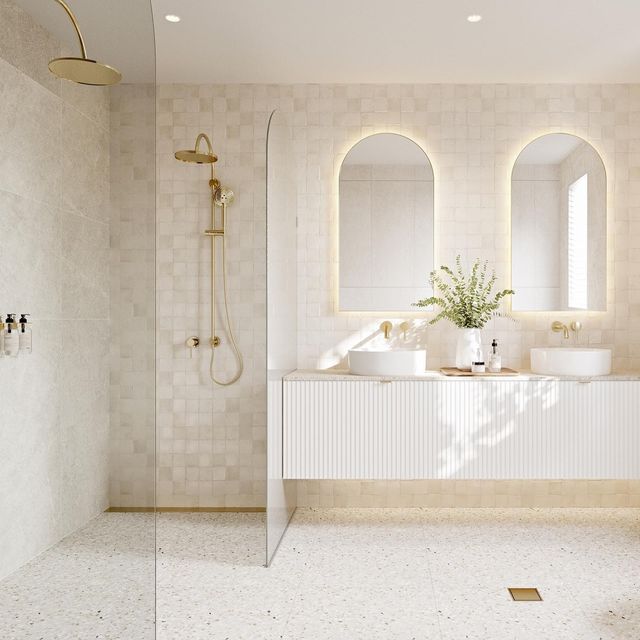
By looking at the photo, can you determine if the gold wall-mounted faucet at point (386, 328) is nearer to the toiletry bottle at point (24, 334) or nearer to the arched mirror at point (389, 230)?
the arched mirror at point (389, 230)

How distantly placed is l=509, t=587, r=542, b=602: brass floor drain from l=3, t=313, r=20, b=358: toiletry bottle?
2.17 metres

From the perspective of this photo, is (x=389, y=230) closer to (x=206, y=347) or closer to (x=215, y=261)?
(x=215, y=261)

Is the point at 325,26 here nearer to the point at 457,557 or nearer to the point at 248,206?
the point at 248,206

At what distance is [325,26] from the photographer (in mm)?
2994

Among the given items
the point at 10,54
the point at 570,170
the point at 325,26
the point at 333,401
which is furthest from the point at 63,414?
the point at 570,170

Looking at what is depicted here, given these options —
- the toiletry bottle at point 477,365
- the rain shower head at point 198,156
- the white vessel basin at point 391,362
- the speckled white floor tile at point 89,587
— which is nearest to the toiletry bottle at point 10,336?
the speckled white floor tile at point 89,587

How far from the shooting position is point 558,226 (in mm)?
3697

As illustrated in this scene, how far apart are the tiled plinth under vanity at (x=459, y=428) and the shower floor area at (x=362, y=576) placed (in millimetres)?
354

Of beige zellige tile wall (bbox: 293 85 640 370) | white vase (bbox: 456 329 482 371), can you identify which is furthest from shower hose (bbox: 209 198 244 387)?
white vase (bbox: 456 329 482 371)

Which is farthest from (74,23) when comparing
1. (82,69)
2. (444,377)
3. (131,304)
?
(444,377)

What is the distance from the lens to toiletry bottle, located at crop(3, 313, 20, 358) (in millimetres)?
1111

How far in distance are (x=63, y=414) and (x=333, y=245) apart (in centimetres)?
260

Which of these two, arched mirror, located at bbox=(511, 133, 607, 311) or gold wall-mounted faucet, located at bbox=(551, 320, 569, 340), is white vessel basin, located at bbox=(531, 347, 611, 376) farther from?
arched mirror, located at bbox=(511, 133, 607, 311)

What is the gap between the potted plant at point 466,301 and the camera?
11.3 ft
